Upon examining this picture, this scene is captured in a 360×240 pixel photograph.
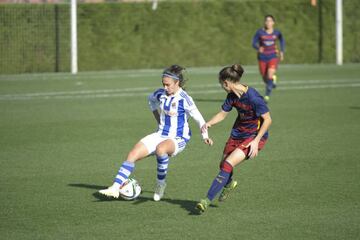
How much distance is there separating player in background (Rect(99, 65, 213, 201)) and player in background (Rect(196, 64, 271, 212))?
43cm

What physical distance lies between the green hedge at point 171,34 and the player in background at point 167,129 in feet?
68.3

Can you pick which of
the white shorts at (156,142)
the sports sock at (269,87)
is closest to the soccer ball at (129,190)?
the white shorts at (156,142)

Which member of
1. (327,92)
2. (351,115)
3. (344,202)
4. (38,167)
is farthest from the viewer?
(327,92)

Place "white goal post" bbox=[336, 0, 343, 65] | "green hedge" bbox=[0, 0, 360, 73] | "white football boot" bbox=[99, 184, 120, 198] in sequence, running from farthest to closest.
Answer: "white goal post" bbox=[336, 0, 343, 65] < "green hedge" bbox=[0, 0, 360, 73] < "white football boot" bbox=[99, 184, 120, 198]

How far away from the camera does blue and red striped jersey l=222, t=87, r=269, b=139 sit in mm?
9617

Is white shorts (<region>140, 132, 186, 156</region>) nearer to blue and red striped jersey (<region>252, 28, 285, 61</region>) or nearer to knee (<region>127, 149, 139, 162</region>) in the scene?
knee (<region>127, 149, 139, 162</region>)

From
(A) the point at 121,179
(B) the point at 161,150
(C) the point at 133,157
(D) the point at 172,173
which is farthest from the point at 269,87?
(A) the point at 121,179

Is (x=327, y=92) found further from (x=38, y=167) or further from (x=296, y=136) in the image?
(x=38, y=167)

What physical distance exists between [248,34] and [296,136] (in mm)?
19579

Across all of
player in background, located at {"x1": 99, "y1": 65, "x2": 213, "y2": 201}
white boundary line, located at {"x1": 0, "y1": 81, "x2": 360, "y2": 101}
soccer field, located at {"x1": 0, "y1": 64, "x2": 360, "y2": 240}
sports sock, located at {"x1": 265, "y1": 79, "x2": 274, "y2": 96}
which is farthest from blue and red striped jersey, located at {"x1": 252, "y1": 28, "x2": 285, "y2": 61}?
player in background, located at {"x1": 99, "y1": 65, "x2": 213, "y2": 201}

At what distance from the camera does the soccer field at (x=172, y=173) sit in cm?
876

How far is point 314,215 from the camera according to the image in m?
9.21

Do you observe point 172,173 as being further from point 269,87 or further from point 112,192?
point 269,87

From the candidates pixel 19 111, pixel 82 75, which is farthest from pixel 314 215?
pixel 82 75
